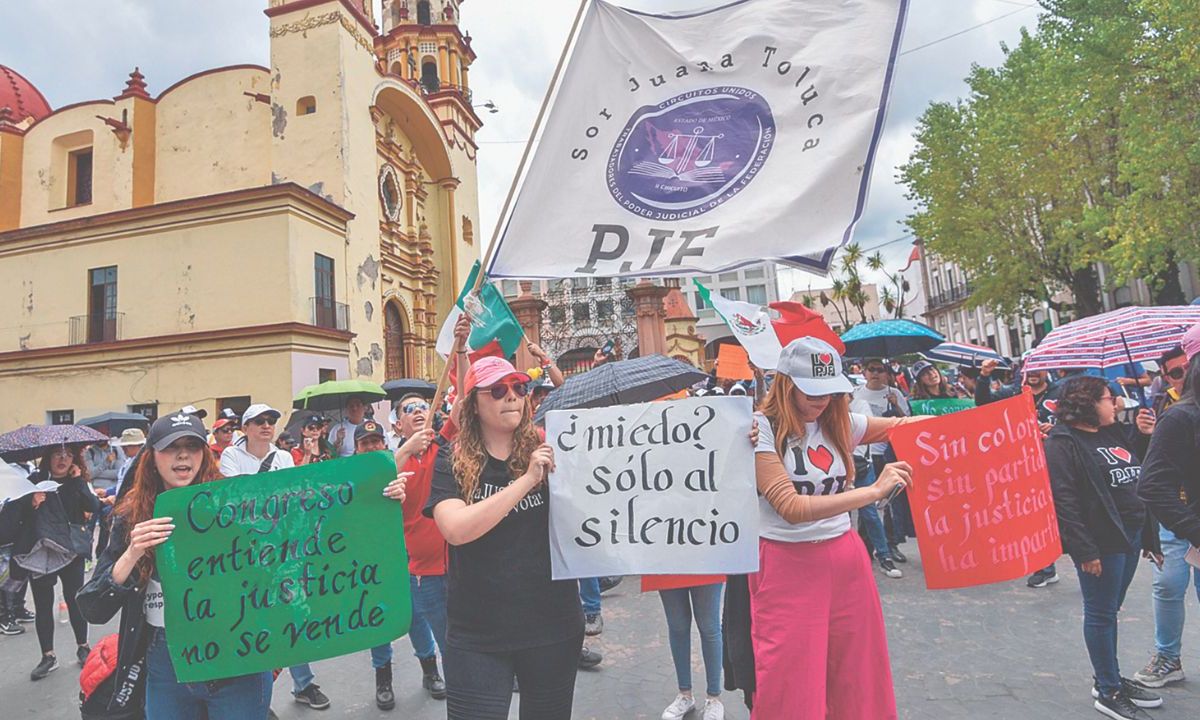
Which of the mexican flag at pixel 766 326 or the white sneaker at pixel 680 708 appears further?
the white sneaker at pixel 680 708

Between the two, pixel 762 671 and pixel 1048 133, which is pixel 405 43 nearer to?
pixel 1048 133

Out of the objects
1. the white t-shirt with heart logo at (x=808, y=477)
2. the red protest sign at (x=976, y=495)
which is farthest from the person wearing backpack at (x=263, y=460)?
the red protest sign at (x=976, y=495)

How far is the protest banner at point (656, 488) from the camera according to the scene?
2723mm

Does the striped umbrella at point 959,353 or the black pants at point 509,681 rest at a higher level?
the striped umbrella at point 959,353

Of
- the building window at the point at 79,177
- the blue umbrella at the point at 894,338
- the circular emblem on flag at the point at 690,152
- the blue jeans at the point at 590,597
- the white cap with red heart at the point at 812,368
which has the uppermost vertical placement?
the building window at the point at 79,177

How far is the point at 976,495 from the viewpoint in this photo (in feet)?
10.6

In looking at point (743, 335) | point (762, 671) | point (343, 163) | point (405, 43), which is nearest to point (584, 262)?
point (743, 335)

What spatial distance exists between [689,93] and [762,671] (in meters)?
2.83

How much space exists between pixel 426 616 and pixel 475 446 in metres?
2.41

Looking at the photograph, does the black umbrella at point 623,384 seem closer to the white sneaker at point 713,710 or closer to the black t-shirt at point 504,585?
the black t-shirt at point 504,585

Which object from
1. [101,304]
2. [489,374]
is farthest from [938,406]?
[101,304]

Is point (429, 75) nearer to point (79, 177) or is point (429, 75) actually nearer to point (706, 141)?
point (79, 177)

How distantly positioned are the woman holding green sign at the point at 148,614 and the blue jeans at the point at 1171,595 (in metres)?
4.96

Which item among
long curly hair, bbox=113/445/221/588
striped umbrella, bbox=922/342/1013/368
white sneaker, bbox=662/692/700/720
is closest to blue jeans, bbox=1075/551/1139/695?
white sneaker, bbox=662/692/700/720
